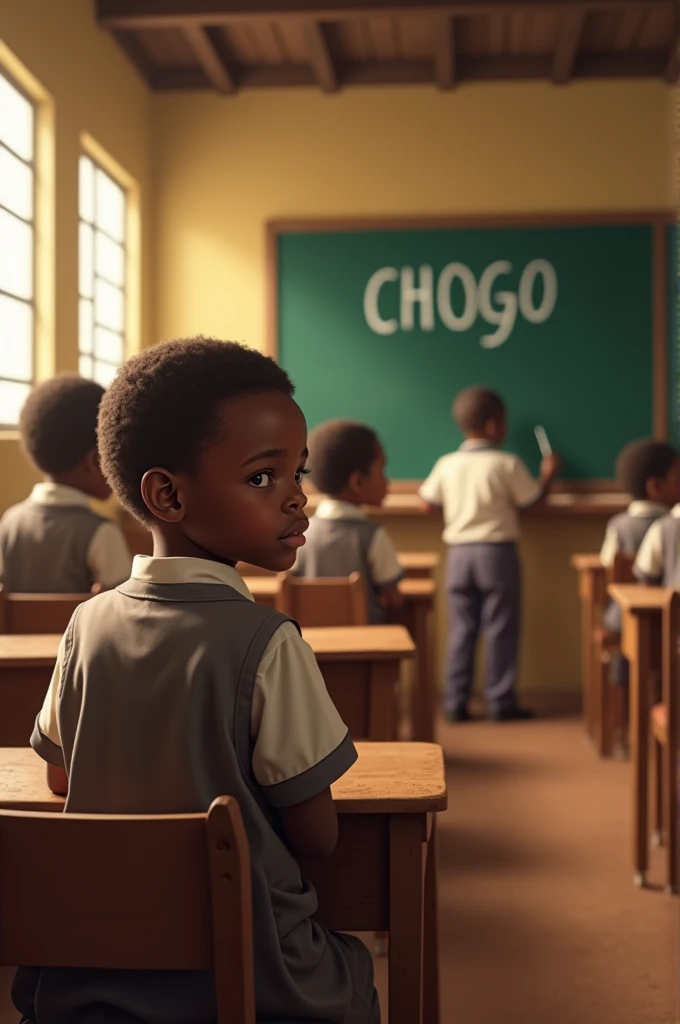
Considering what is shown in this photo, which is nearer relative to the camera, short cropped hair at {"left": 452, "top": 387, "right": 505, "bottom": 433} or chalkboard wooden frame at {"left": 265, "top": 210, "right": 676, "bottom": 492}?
short cropped hair at {"left": 452, "top": 387, "right": 505, "bottom": 433}

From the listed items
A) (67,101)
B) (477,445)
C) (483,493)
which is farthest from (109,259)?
(483,493)

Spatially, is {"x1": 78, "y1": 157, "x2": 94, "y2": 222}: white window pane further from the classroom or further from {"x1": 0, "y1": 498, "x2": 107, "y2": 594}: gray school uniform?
{"x1": 0, "y1": 498, "x2": 107, "y2": 594}: gray school uniform

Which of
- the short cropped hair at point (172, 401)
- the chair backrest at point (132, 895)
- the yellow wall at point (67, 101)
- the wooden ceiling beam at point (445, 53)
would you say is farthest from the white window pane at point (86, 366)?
the chair backrest at point (132, 895)

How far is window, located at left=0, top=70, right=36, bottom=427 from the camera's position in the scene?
3873mm

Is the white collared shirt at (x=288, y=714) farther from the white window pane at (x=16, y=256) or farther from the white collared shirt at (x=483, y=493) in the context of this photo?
the white collared shirt at (x=483, y=493)

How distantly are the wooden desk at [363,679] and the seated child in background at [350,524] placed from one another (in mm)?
1139

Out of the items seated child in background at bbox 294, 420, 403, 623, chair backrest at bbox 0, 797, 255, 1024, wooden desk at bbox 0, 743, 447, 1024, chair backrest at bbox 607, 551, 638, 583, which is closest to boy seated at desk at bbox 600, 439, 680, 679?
chair backrest at bbox 607, 551, 638, 583

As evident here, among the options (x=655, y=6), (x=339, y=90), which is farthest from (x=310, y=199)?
(x=655, y=6)

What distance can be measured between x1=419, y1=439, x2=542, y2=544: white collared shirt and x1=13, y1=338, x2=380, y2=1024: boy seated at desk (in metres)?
3.98

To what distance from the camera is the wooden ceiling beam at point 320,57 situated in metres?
4.95

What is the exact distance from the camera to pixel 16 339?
404cm

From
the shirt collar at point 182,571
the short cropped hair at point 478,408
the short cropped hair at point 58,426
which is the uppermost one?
the short cropped hair at point 478,408

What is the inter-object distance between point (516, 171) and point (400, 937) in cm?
493

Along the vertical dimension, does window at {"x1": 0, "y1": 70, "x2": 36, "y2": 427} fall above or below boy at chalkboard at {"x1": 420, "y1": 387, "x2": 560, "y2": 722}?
above
